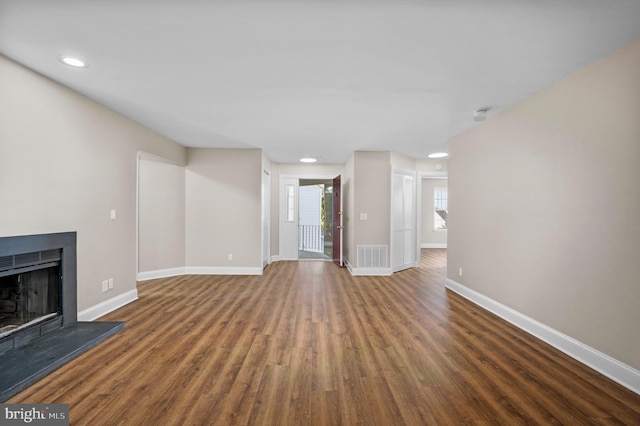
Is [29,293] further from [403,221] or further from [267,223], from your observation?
[403,221]

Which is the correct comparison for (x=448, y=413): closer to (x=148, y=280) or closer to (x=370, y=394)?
(x=370, y=394)

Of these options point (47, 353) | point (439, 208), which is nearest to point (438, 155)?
point (439, 208)

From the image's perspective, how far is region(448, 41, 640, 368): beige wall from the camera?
2.16m

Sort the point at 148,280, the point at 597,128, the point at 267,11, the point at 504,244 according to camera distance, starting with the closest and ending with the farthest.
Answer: the point at 267,11, the point at 597,128, the point at 504,244, the point at 148,280

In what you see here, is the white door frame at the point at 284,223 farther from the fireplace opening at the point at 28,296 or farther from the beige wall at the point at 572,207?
the fireplace opening at the point at 28,296

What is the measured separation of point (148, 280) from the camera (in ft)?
17.3

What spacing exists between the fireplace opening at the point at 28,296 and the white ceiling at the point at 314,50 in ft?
6.14

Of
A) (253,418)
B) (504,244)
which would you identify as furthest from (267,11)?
(504,244)

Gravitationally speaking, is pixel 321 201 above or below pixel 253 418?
above

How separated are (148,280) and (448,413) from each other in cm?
525

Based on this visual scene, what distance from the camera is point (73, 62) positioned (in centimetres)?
244

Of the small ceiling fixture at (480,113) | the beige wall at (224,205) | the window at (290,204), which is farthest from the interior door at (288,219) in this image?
the small ceiling fixture at (480,113)

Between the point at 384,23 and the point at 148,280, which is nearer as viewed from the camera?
the point at 384,23

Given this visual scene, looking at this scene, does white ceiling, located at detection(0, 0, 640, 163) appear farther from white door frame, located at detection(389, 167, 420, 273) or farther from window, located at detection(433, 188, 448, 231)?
window, located at detection(433, 188, 448, 231)
